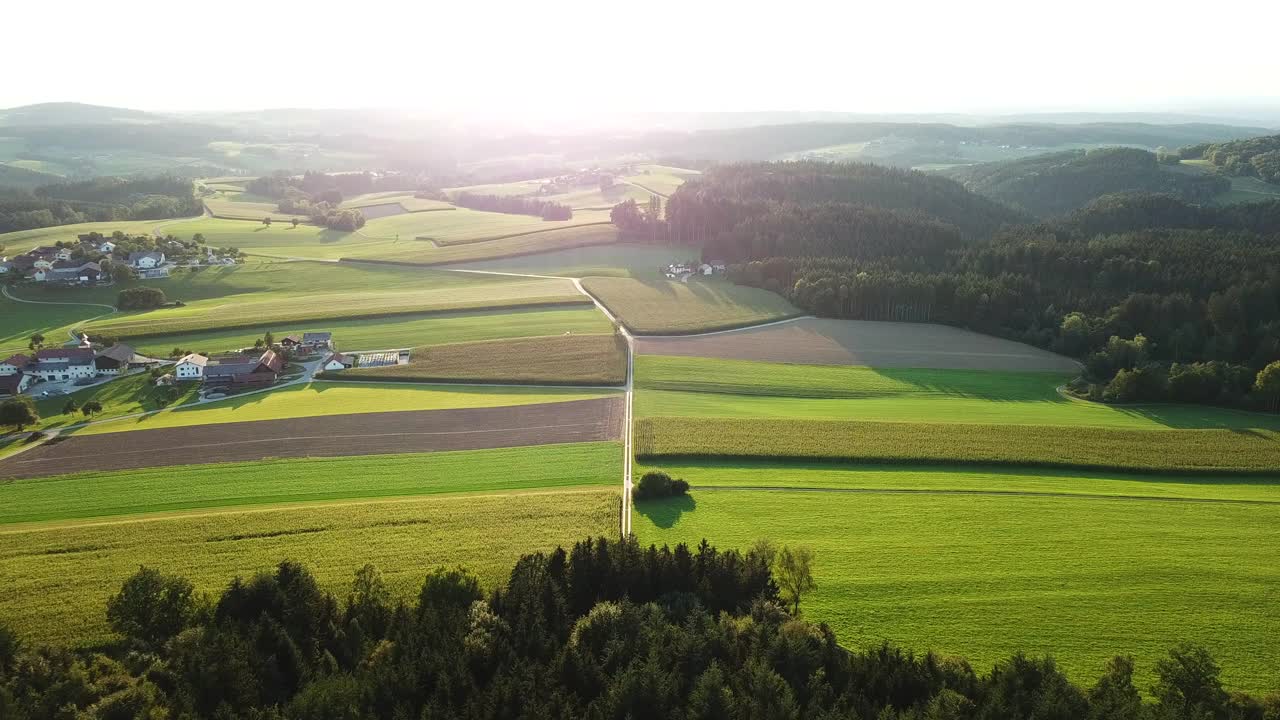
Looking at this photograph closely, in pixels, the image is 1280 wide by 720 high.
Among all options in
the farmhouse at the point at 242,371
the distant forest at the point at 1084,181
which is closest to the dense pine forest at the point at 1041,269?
the distant forest at the point at 1084,181

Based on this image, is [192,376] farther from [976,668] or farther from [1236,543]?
[1236,543]

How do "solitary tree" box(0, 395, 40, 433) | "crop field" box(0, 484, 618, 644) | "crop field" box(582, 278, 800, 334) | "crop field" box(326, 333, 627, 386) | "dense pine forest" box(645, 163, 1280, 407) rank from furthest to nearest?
"crop field" box(582, 278, 800, 334) → "dense pine forest" box(645, 163, 1280, 407) → "crop field" box(326, 333, 627, 386) → "solitary tree" box(0, 395, 40, 433) → "crop field" box(0, 484, 618, 644)

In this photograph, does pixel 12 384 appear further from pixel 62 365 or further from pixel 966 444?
pixel 966 444

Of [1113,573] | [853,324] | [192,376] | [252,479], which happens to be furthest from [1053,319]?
[192,376]

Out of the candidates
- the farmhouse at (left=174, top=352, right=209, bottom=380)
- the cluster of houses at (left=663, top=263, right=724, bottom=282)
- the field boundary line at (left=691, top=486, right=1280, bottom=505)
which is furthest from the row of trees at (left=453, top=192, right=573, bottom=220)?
the field boundary line at (left=691, top=486, right=1280, bottom=505)

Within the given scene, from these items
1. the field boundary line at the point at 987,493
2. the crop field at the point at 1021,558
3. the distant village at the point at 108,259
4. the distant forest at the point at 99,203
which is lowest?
the crop field at the point at 1021,558

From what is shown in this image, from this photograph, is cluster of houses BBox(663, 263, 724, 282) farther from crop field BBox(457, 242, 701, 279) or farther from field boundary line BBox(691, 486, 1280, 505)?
field boundary line BBox(691, 486, 1280, 505)

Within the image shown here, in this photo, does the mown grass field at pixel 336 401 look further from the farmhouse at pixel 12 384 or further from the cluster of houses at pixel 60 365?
the farmhouse at pixel 12 384
